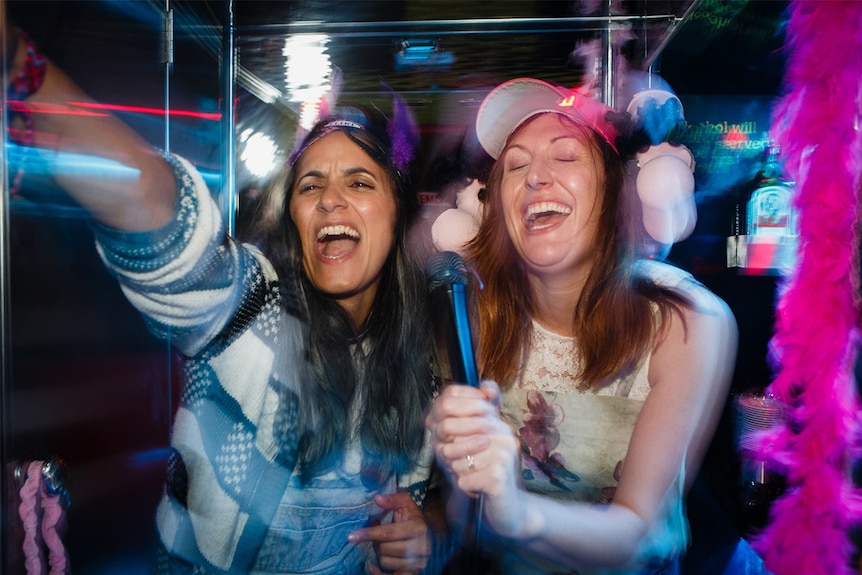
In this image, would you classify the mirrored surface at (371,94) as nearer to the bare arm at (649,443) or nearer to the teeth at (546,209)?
the bare arm at (649,443)

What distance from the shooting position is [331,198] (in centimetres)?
130

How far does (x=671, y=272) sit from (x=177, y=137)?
3.80ft

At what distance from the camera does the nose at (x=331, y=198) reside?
130cm

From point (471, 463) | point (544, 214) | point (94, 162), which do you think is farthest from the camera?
point (544, 214)

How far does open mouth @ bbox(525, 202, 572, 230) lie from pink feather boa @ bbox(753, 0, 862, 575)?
1.68ft

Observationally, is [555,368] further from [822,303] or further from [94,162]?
[94,162]

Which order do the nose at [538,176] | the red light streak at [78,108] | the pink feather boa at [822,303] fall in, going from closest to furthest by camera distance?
the red light streak at [78,108]
the pink feather boa at [822,303]
the nose at [538,176]

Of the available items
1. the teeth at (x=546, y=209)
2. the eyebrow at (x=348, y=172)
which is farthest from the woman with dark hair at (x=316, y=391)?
the teeth at (x=546, y=209)

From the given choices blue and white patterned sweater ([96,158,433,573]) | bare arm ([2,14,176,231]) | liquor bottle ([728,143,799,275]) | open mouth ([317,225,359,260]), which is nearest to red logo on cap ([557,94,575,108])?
liquor bottle ([728,143,799,275])

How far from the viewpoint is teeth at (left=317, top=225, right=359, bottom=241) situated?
4.30 ft

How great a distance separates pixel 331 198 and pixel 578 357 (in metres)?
0.67

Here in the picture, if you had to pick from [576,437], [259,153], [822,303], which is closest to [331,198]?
[259,153]

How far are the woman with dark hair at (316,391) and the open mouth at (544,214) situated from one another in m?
0.27

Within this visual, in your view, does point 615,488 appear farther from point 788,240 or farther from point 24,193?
point 24,193
